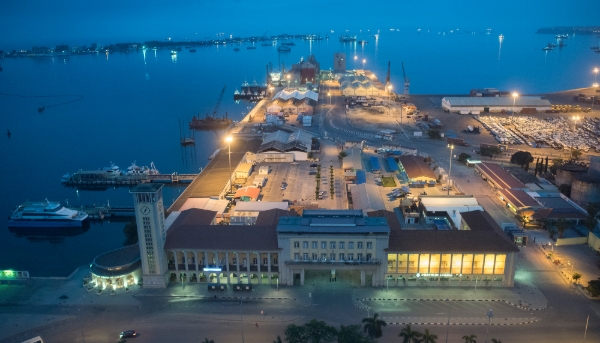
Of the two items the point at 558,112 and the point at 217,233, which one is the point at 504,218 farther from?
the point at 558,112

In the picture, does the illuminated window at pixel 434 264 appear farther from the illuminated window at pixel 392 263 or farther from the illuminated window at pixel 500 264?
the illuminated window at pixel 500 264

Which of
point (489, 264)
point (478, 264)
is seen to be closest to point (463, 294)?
point (478, 264)

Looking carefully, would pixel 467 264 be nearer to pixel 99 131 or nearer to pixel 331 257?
pixel 331 257

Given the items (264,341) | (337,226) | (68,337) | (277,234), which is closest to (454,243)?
(337,226)

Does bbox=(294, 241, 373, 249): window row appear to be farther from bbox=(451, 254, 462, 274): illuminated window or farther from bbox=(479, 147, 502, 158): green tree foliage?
bbox=(479, 147, 502, 158): green tree foliage

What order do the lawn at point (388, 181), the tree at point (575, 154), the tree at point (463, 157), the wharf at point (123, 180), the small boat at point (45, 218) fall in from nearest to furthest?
the small boat at point (45, 218) < the lawn at point (388, 181) < the tree at point (575, 154) < the tree at point (463, 157) < the wharf at point (123, 180)

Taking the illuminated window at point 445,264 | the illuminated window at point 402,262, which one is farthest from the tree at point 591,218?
the illuminated window at point 402,262
